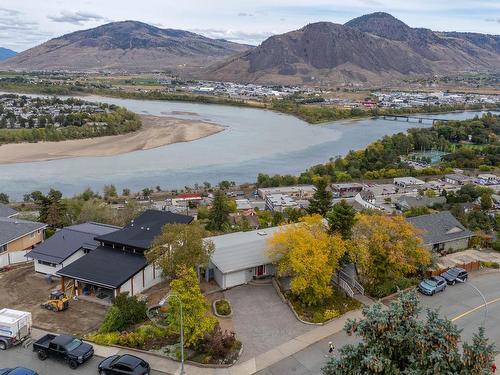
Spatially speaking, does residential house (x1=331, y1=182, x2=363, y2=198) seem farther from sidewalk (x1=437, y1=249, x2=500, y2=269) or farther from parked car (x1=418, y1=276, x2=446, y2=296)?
parked car (x1=418, y1=276, x2=446, y2=296)

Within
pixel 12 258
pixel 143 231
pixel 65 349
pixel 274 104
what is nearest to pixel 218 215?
pixel 143 231

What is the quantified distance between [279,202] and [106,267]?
26.6 meters

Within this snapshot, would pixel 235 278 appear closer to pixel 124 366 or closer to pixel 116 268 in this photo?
pixel 116 268

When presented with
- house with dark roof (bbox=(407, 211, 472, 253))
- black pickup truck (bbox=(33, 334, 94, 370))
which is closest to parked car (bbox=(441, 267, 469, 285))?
house with dark roof (bbox=(407, 211, 472, 253))

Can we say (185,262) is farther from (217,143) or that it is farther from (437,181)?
(217,143)

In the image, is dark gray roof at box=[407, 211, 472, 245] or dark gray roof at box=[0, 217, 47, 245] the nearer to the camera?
dark gray roof at box=[0, 217, 47, 245]

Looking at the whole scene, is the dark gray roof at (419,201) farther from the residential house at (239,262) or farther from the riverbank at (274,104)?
the riverbank at (274,104)

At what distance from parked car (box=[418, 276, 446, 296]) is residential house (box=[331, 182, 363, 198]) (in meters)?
30.5

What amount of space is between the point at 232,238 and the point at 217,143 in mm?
61821

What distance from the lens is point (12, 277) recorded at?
73.6 feet

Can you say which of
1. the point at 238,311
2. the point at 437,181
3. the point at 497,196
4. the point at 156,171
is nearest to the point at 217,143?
the point at 156,171

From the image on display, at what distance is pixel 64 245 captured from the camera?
75.9 feet

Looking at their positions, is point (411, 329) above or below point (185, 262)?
above

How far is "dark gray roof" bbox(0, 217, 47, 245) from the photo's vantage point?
24.6 m
